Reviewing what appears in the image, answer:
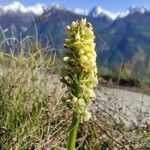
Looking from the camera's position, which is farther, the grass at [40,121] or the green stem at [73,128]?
the grass at [40,121]

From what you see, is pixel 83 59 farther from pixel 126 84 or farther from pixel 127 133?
pixel 126 84

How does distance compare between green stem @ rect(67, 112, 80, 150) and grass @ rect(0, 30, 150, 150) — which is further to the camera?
grass @ rect(0, 30, 150, 150)

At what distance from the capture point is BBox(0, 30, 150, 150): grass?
4801 millimetres

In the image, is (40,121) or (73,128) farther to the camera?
(40,121)

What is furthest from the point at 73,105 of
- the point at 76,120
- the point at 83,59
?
the point at 83,59

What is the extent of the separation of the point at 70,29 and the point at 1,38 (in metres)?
3.79

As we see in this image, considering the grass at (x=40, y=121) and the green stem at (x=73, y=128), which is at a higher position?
the green stem at (x=73, y=128)

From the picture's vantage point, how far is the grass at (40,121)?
4.80 metres

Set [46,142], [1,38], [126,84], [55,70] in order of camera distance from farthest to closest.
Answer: [126,84], [55,70], [1,38], [46,142]

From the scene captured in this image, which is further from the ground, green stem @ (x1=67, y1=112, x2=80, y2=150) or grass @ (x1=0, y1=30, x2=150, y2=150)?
green stem @ (x1=67, y1=112, x2=80, y2=150)

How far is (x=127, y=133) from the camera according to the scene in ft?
19.4

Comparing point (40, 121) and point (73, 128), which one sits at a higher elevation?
point (73, 128)

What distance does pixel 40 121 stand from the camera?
17.3ft

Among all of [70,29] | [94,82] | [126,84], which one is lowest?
[126,84]
